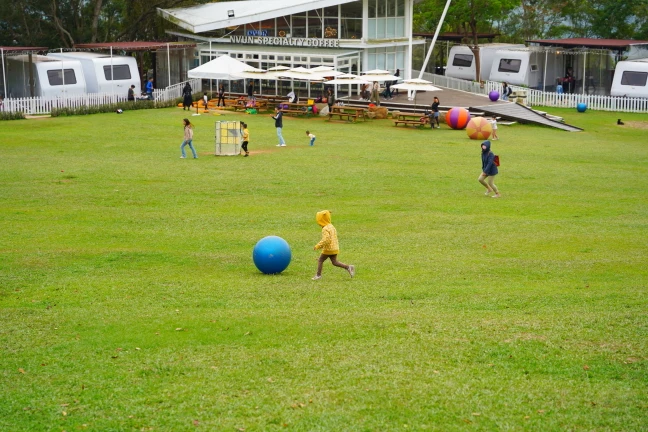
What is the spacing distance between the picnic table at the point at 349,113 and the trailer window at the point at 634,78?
1776 centimetres

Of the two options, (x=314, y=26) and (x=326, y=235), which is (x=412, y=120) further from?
(x=326, y=235)

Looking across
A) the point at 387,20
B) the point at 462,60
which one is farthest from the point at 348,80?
the point at 462,60

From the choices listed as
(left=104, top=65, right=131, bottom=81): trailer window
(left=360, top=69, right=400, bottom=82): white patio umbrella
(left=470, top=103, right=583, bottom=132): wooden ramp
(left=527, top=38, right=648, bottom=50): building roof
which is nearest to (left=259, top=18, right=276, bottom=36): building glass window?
(left=360, top=69, right=400, bottom=82): white patio umbrella

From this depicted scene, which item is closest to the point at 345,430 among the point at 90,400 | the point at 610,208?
the point at 90,400

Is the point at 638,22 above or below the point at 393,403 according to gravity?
above

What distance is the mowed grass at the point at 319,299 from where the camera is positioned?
1016 centimetres

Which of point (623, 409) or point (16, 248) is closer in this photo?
point (623, 409)

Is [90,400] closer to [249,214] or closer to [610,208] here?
[249,214]

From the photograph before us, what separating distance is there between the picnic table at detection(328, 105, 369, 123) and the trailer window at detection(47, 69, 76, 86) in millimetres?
14302

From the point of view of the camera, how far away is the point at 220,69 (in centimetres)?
4916

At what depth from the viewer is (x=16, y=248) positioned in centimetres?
1889

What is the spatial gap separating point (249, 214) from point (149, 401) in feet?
43.1

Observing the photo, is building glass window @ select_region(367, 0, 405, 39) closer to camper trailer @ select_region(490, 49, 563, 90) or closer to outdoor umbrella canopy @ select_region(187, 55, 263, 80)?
camper trailer @ select_region(490, 49, 563, 90)

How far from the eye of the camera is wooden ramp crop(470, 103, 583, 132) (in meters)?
46.4
